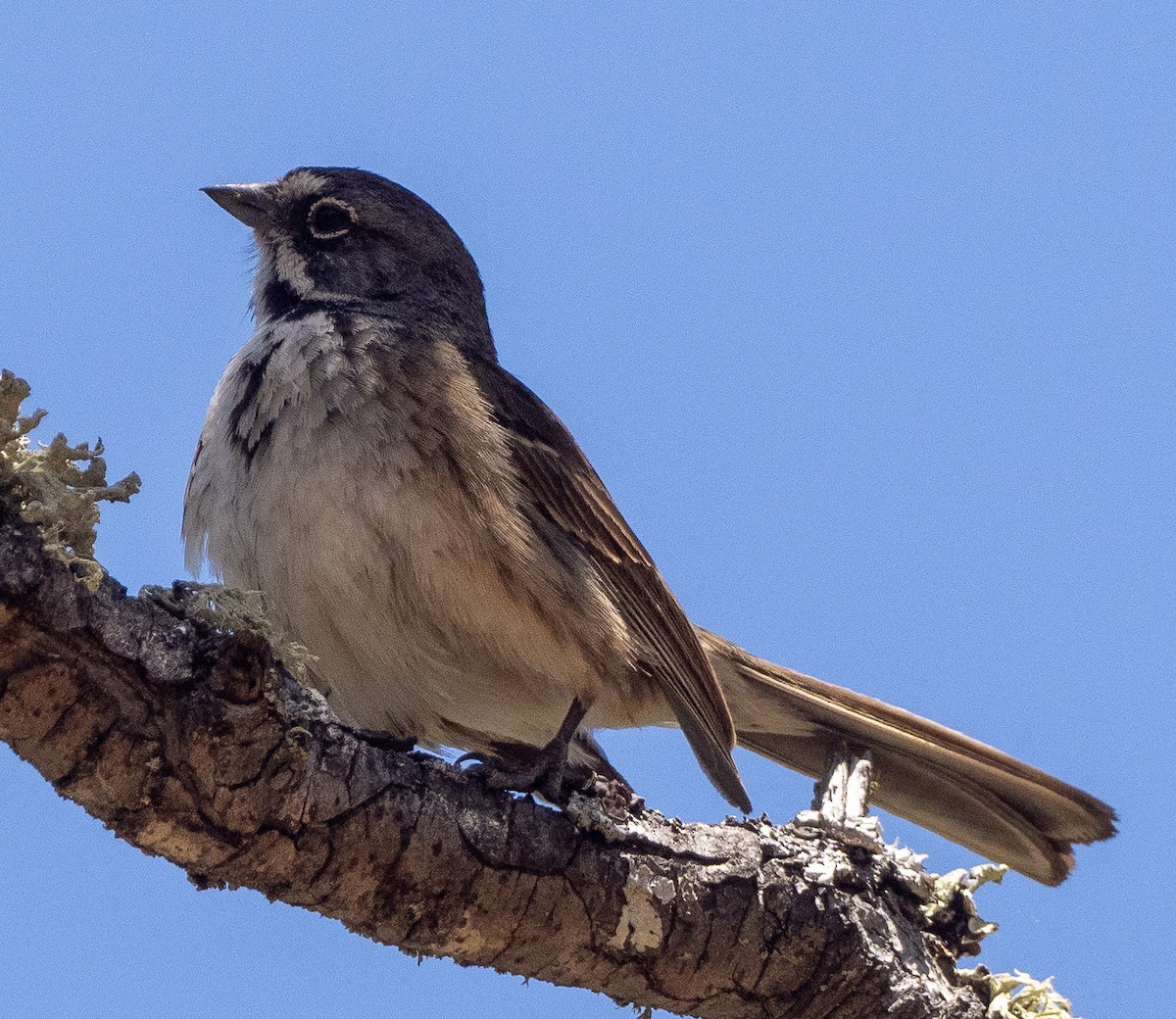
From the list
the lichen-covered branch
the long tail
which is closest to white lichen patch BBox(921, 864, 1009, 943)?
the lichen-covered branch

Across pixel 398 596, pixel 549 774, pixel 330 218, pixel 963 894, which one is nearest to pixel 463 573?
pixel 398 596

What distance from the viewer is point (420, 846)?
3279 millimetres

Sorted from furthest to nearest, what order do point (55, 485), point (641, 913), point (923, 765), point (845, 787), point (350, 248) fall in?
1. point (350, 248)
2. point (923, 765)
3. point (845, 787)
4. point (641, 913)
5. point (55, 485)

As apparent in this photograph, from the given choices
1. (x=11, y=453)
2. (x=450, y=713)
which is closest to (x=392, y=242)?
(x=450, y=713)

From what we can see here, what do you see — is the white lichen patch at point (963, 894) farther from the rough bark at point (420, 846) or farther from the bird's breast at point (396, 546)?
the bird's breast at point (396, 546)

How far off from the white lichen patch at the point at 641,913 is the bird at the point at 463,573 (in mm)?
348

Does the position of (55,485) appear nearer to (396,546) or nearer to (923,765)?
(396,546)

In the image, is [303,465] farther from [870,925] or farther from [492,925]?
[870,925]

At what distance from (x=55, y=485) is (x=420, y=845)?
1.23 meters

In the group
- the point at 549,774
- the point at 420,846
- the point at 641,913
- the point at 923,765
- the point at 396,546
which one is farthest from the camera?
the point at 923,765

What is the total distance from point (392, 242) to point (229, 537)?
1.63m

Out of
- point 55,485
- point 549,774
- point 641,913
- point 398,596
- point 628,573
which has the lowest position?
point 55,485

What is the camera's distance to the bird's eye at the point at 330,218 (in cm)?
545

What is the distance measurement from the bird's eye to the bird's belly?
4.80ft
